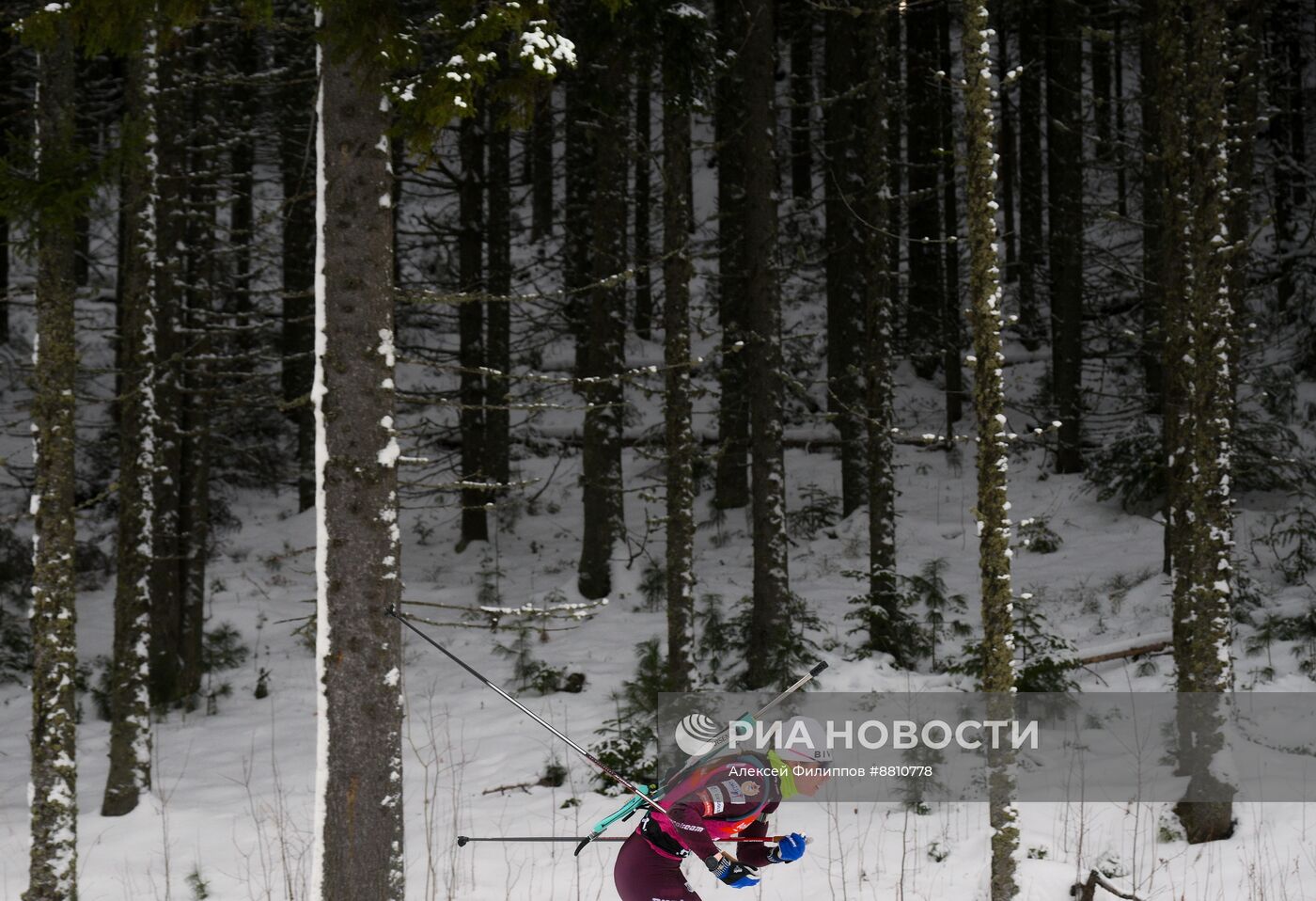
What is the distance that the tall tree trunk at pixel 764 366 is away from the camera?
12008 mm

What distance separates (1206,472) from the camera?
8.15 meters

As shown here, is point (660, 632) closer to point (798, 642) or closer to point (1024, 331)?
point (798, 642)

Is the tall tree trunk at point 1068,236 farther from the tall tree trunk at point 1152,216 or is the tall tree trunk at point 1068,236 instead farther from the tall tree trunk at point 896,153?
the tall tree trunk at point 896,153

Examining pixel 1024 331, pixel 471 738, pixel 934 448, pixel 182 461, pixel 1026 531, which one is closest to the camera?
pixel 471 738

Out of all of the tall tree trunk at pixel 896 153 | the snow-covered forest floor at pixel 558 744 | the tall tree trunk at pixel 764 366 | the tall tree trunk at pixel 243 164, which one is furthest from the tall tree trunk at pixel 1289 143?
the tall tree trunk at pixel 243 164

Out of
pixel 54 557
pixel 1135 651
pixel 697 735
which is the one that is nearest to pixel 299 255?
pixel 54 557

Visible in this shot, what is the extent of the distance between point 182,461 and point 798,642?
7907 millimetres

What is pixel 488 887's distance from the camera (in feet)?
26.8

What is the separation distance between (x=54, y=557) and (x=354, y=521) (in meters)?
3.21

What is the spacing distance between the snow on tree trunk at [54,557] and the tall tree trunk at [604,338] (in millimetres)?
6472

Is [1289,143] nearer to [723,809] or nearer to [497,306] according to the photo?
[497,306]

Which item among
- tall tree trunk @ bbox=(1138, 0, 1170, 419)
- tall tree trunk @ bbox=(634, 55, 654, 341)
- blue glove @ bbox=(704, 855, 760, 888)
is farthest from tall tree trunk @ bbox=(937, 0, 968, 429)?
blue glove @ bbox=(704, 855, 760, 888)

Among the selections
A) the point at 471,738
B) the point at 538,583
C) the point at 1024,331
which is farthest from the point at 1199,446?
the point at 1024,331

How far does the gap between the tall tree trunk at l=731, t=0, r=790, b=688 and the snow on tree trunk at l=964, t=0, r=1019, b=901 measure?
520 centimetres
